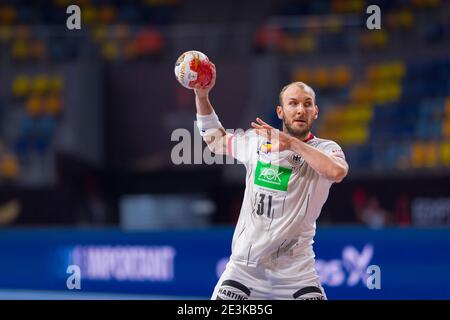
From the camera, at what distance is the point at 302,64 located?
50.3ft

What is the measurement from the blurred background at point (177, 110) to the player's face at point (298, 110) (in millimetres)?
6335

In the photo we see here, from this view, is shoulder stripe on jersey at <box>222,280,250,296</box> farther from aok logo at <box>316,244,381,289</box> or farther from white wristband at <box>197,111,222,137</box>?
aok logo at <box>316,244,381,289</box>

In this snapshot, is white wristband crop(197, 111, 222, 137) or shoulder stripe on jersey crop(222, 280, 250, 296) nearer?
shoulder stripe on jersey crop(222, 280, 250, 296)

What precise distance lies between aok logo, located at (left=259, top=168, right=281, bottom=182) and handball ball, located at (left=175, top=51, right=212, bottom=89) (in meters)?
0.77

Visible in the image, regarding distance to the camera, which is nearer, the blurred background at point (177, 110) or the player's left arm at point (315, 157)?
the player's left arm at point (315, 157)

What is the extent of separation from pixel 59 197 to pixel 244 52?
441 centimetres

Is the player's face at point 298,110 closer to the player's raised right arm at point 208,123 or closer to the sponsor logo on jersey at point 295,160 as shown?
the sponsor logo on jersey at point 295,160

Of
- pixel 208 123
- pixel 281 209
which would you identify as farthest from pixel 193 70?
pixel 281 209

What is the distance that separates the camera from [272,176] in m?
5.02

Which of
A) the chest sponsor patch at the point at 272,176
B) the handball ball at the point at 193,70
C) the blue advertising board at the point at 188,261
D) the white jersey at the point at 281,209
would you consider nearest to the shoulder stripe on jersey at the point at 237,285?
the white jersey at the point at 281,209

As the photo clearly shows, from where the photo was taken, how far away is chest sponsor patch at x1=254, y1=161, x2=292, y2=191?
4.99 meters

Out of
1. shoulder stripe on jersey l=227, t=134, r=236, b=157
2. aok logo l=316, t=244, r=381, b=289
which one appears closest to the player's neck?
shoulder stripe on jersey l=227, t=134, r=236, b=157

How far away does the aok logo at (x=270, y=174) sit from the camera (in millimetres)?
5008

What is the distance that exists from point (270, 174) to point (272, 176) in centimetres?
2
